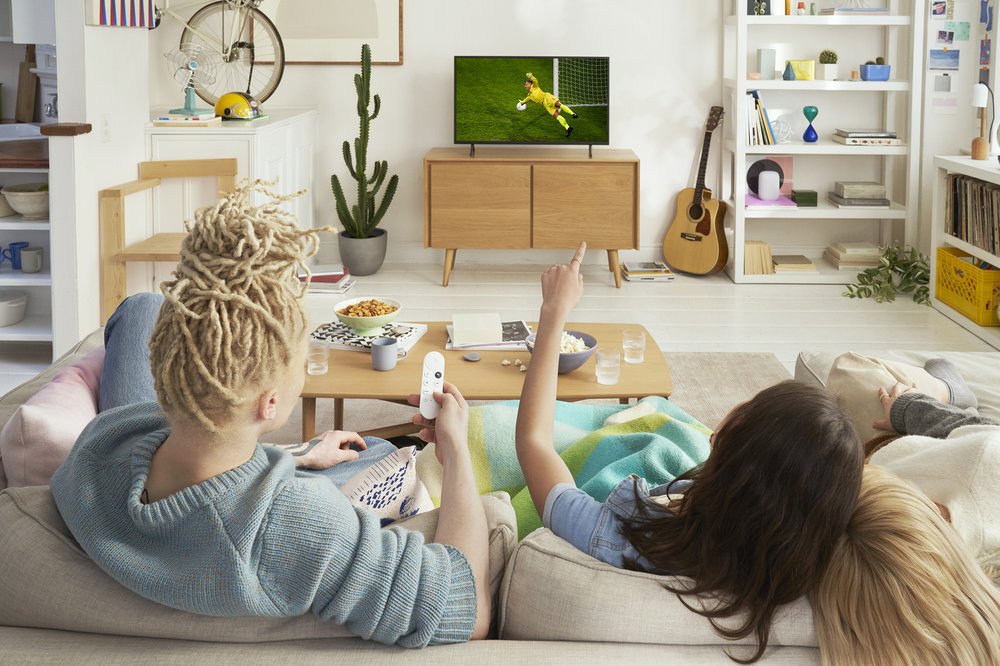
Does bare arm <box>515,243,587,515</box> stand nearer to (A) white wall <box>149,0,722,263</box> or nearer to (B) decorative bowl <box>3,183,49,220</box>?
(B) decorative bowl <box>3,183,49,220</box>

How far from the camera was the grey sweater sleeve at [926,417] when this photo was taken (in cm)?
205

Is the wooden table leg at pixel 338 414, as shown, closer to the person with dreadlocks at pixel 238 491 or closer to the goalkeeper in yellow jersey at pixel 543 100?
the person with dreadlocks at pixel 238 491

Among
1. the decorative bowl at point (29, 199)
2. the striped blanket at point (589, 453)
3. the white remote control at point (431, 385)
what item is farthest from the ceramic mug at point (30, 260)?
the white remote control at point (431, 385)

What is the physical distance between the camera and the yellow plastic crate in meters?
4.74

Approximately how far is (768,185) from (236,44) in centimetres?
295

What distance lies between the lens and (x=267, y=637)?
1.23m

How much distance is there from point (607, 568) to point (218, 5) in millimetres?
5215

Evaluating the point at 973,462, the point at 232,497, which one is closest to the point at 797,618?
the point at 973,462

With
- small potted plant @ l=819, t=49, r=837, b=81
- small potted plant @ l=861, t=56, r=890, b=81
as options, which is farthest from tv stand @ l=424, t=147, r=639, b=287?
small potted plant @ l=861, t=56, r=890, b=81

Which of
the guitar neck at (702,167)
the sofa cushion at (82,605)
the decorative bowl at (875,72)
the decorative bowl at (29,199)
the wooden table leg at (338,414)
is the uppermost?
the decorative bowl at (875,72)

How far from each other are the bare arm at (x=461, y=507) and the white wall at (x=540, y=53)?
476cm

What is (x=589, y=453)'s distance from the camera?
2.18 meters

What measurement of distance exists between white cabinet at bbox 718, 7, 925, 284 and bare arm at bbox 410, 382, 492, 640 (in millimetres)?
4479

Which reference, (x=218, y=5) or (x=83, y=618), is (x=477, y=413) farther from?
(x=218, y=5)
